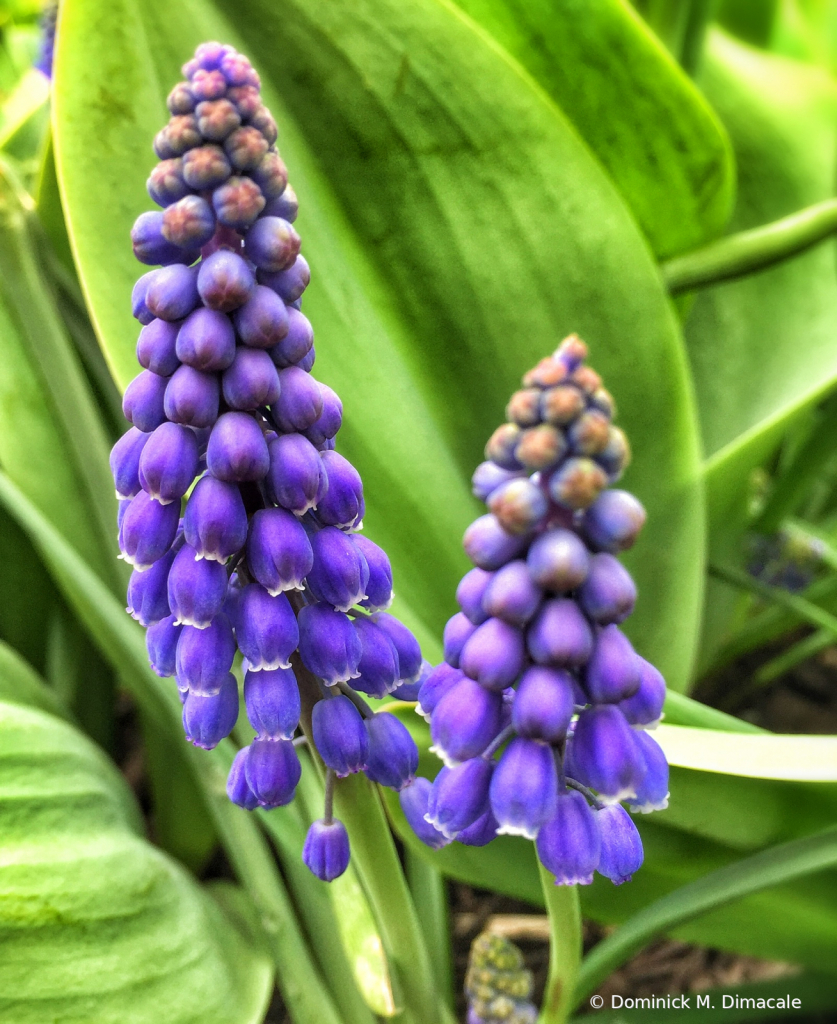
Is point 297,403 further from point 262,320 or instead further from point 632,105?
point 632,105

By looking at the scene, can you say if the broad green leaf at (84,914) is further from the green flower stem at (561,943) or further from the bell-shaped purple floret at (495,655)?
the bell-shaped purple floret at (495,655)

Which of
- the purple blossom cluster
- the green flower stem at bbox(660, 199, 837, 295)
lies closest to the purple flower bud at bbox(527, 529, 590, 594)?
the purple blossom cluster

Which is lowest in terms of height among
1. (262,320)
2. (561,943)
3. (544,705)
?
(561,943)

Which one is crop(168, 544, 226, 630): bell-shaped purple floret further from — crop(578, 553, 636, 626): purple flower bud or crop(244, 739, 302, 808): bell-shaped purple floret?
crop(578, 553, 636, 626): purple flower bud

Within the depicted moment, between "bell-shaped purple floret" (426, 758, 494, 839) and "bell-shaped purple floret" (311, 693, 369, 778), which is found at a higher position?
"bell-shaped purple floret" (311, 693, 369, 778)

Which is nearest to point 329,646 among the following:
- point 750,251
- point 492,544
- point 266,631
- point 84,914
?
point 266,631

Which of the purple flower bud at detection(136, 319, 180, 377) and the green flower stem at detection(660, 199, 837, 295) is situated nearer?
the purple flower bud at detection(136, 319, 180, 377)
